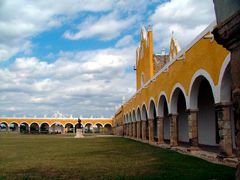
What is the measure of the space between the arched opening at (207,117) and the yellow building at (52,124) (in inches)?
2011

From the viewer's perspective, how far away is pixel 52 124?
69.1 metres

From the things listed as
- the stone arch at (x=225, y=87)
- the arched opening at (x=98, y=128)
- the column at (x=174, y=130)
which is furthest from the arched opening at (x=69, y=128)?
the stone arch at (x=225, y=87)

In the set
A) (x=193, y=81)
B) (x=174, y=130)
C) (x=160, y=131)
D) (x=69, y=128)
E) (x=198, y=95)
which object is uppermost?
(x=193, y=81)

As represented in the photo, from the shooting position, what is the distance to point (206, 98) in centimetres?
1526

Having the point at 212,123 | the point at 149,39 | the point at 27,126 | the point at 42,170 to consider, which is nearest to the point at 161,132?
the point at 212,123

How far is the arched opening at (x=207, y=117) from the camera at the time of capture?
47.9ft

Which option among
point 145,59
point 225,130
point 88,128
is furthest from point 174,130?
point 88,128

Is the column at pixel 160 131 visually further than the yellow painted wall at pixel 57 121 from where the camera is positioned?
No

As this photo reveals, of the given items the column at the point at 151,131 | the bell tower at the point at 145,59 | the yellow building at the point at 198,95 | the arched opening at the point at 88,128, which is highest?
the bell tower at the point at 145,59

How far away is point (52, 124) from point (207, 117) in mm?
57434

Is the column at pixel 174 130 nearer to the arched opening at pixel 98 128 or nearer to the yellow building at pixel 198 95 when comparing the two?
the yellow building at pixel 198 95

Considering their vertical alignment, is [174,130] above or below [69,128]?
above

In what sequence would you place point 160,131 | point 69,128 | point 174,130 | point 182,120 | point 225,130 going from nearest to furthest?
point 225,130
point 174,130
point 160,131
point 182,120
point 69,128

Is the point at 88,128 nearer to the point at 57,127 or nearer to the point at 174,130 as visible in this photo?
the point at 57,127
